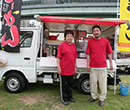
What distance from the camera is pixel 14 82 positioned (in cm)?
346

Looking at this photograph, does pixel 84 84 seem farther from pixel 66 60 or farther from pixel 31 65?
pixel 31 65

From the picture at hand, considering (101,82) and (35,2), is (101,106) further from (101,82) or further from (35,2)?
(35,2)

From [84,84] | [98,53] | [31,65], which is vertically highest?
[98,53]

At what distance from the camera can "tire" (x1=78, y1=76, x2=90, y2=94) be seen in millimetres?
3473

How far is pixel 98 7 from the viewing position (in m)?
10.9

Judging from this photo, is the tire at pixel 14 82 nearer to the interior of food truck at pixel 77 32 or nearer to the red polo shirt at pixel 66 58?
the interior of food truck at pixel 77 32

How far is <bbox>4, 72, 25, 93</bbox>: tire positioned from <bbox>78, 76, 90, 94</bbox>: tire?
1.92 metres

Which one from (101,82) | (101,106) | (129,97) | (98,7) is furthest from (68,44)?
(98,7)

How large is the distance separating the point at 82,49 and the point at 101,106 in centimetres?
216

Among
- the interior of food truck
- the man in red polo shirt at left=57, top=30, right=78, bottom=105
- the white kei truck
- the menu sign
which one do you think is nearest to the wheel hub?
the white kei truck

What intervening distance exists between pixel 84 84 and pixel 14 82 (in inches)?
93.3

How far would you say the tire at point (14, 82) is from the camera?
3426 mm

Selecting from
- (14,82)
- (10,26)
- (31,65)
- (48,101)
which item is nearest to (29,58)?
(31,65)

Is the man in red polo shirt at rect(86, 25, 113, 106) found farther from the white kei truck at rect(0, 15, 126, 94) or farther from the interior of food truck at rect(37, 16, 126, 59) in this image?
the interior of food truck at rect(37, 16, 126, 59)
